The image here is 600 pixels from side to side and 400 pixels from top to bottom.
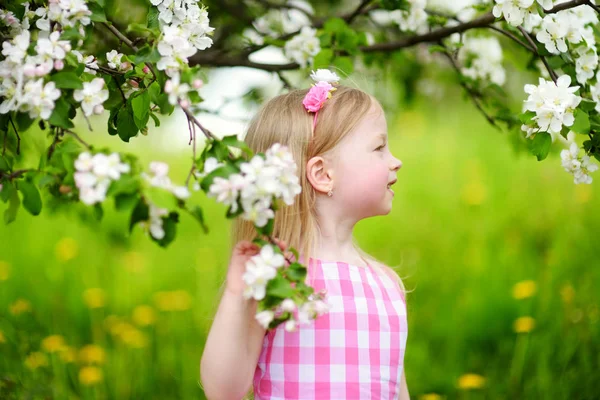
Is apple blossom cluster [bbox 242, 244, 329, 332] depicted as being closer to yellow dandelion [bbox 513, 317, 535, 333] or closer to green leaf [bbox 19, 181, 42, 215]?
green leaf [bbox 19, 181, 42, 215]

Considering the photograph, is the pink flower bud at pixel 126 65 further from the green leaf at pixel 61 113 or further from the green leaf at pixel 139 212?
the green leaf at pixel 139 212

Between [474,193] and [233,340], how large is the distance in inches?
134

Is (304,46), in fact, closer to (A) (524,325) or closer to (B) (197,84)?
(B) (197,84)

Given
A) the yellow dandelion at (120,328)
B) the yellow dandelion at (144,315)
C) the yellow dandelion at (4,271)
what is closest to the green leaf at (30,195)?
the yellow dandelion at (120,328)

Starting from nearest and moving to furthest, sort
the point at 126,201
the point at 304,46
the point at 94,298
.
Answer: the point at 126,201
the point at 304,46
the point at 94,298

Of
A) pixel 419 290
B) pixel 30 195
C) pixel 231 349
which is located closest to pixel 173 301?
pixel 419 290

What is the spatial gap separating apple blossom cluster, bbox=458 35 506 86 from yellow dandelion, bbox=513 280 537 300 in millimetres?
1081

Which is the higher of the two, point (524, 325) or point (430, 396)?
point (524, 325)

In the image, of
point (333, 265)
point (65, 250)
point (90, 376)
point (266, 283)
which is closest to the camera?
point (266, 283)

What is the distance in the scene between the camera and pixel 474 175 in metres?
4.95

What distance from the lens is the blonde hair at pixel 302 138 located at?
1.75 metres

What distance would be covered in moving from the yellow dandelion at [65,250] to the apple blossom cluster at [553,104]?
2985 millimetres

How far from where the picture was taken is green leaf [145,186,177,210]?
46.1 inches

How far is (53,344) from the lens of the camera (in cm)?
299
